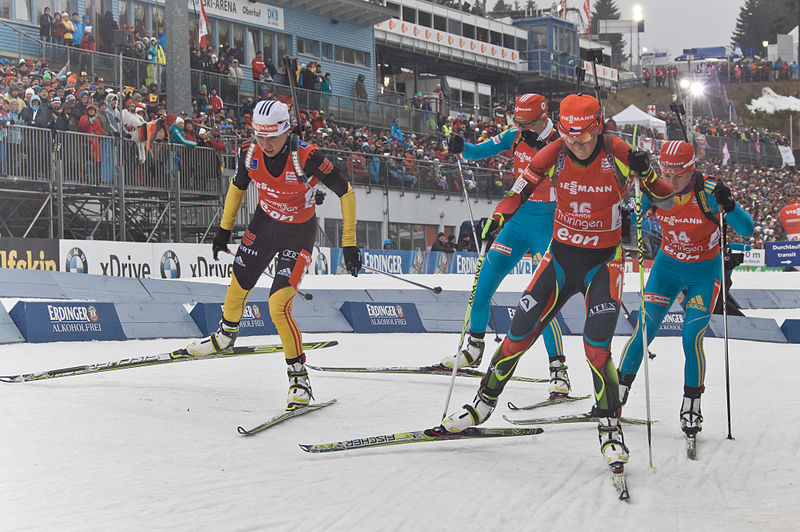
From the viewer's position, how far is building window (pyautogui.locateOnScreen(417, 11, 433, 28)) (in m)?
44.6

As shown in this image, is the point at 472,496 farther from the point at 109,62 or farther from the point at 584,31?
the point at 584,31

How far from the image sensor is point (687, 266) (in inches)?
270

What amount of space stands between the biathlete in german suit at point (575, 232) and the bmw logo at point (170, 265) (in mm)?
12073

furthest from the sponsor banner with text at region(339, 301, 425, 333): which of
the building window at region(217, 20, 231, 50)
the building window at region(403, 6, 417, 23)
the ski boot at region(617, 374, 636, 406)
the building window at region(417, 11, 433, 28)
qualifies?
the building window at region(417, 11, 433, 28)

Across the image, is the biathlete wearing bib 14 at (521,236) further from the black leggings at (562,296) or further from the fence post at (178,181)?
the fence post at (178,181)

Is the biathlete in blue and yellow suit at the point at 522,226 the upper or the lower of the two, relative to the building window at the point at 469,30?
lower

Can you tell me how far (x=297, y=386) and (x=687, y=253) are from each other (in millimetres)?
3092

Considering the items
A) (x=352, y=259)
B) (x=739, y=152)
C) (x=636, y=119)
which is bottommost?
(x=352, y=259)

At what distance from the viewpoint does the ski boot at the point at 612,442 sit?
5081 millimetres

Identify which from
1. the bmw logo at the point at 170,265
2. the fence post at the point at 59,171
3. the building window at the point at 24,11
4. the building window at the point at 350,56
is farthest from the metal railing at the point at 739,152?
the fence post at the point at 59,171

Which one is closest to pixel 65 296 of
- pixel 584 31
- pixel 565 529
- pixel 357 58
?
pixel 565 529

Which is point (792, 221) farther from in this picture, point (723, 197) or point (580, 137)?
point (580, 137)

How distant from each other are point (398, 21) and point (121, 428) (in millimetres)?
38334

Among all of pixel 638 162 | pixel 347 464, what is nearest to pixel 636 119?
pixel 638 162
